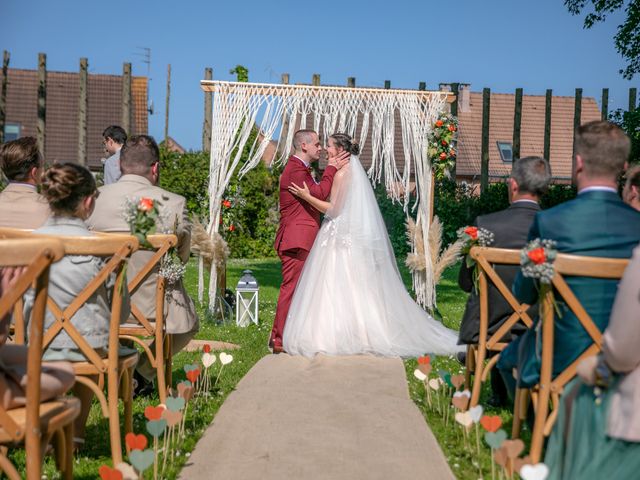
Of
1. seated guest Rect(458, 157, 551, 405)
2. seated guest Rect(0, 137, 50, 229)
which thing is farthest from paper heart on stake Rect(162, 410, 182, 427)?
seated guest Rect(458, 157, 551, 405)

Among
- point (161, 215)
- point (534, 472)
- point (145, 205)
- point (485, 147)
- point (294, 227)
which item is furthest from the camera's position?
point (485, 147)

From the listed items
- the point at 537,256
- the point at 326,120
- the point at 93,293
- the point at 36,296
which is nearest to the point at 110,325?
the point at 93,293

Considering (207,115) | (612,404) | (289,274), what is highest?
(207,115)

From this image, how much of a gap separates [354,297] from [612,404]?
5.28 metres

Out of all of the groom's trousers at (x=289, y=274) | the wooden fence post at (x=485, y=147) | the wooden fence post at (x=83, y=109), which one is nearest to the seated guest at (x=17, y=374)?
the groom's trousers at (x=289, y=274)

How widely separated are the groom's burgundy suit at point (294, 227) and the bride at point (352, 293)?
10cm

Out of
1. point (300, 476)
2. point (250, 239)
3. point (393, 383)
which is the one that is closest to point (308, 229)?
point (393, 383)

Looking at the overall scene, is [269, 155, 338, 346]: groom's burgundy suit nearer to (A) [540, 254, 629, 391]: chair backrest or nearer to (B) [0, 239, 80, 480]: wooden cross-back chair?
(A) [540, 254, 629, 391]: chair backrest

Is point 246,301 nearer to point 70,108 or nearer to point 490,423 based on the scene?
point 490,423

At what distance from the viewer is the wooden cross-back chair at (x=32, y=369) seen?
8.71 feet

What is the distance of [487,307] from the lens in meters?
5.08

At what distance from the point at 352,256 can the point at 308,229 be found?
0.60 m

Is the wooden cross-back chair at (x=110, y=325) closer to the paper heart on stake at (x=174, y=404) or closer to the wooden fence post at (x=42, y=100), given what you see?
the paper heart on stake at (x=174, y=404)

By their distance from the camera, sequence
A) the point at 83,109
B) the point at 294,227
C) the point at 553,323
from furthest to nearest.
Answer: the point at 83,109, the point at 294,227, the point at 553,323
